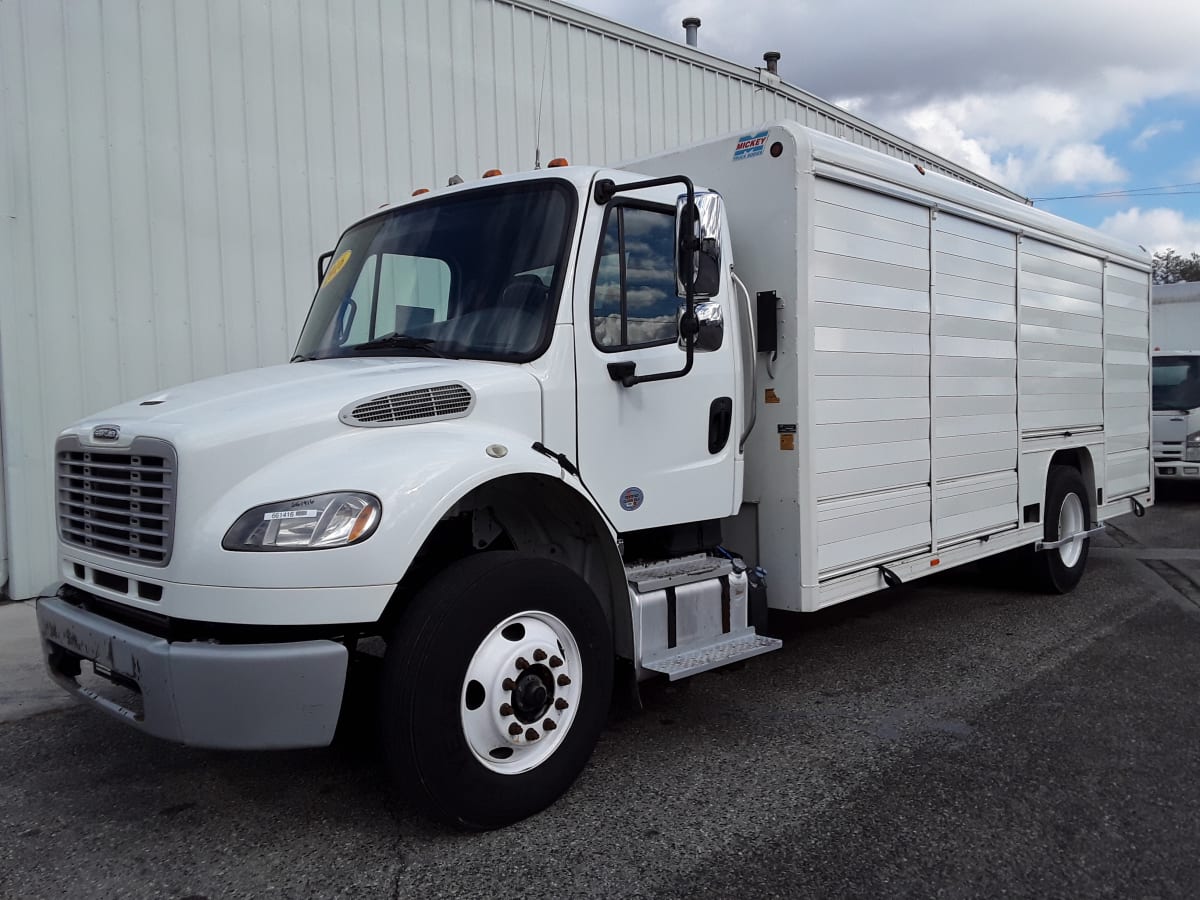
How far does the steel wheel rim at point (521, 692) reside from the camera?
138 inches

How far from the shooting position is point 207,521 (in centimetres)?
313

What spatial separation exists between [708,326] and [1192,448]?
39.9 ft

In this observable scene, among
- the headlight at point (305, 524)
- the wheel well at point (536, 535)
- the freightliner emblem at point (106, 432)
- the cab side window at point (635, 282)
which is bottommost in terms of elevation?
the wheel well at point (536, 535)

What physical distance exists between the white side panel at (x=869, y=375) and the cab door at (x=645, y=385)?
586 millimetres

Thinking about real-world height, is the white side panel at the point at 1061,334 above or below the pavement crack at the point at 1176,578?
above

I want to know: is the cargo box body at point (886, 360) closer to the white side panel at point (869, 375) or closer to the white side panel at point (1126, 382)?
the white side panel at point (869, 375)

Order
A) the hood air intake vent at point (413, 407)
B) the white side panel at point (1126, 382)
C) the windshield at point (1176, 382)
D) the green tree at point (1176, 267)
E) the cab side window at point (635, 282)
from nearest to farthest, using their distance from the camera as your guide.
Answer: the hood air intake vent at point (413, 407), the cab side window at point (635, 282), the white side panel at point (1126, 382), the windshield at point (1176, 382), the green tree at point (1176, 267)

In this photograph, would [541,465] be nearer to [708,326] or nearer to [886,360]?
[708,326]

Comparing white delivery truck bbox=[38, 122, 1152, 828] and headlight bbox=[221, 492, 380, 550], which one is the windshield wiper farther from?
headlight bbox=[221, 492, 380, 550]

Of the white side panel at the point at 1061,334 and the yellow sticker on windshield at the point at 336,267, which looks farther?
the white side panel at the point at 1061,334

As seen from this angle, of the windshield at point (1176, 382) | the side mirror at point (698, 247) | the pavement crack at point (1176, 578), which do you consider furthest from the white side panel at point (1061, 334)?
the windshield at point (1176, 382)

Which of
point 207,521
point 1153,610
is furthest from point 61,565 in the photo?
point 1153,610

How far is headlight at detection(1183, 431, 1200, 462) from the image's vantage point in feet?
44.6

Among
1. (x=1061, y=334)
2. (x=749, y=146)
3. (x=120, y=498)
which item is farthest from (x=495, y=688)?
(x=1061, y=334)
